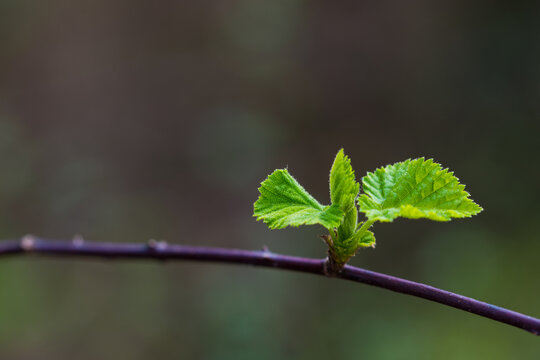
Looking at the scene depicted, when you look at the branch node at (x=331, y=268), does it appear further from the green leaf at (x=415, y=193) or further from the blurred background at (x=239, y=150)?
the blurred background at (x=239, y=150)

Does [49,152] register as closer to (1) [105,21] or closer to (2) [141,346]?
(1) [105,21]

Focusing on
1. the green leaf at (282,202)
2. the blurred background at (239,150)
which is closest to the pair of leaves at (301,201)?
the green leaf at (282,202)

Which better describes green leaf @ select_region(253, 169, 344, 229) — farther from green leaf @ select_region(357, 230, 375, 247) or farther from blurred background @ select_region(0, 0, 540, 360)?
blurred background @ select_region(0, 0, 540, 360)

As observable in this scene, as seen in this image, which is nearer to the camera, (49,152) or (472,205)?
(472,205)

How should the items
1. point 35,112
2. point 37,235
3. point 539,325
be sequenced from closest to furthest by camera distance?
point 539,325 < point 37,235 < point 35,112

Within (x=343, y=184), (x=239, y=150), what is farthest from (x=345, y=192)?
(x=239, y=150)

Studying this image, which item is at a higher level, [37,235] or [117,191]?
[117,191]

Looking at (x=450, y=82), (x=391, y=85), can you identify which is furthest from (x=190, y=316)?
(x=450, y=82)

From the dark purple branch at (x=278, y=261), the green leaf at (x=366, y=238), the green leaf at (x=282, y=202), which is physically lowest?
the dark purple branch at (x=278, y=261)
